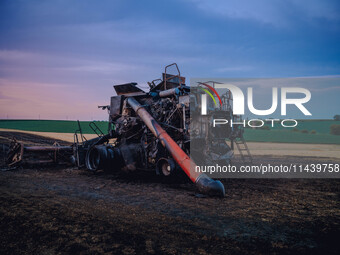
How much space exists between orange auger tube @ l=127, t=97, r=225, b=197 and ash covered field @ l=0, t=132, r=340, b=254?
32cm

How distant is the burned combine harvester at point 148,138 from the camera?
1080 centimetres

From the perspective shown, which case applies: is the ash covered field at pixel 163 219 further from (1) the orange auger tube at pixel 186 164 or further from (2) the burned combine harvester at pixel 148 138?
(2) the burned combine harvester at pixel 148 138

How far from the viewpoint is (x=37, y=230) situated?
15.7 feet

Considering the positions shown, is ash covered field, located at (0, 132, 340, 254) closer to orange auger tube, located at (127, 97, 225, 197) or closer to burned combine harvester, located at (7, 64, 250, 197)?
orange auger tube, located at (127, 97, 225, 197)

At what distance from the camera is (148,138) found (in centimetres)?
1195

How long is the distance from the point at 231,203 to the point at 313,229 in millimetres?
2278

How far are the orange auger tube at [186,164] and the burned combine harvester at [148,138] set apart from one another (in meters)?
0.04

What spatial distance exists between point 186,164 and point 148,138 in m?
3.63

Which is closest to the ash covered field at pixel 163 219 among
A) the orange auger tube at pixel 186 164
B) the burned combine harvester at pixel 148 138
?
the orange auger tube at pixel 186 164

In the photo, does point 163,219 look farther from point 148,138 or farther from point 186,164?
point 148,138

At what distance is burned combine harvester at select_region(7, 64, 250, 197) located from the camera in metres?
10.8

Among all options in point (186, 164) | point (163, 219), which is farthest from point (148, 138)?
point (163, 219)

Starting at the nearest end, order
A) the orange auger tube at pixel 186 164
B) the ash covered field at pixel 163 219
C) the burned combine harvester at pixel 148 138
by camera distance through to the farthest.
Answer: the ash covered field at pixel 163 219 < the orange auger tube at pixel 186 164 < the burned combine harvester at pixel 148 138

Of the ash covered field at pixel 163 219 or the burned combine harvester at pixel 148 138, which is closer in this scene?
the ash covered field at pixel 163 219
